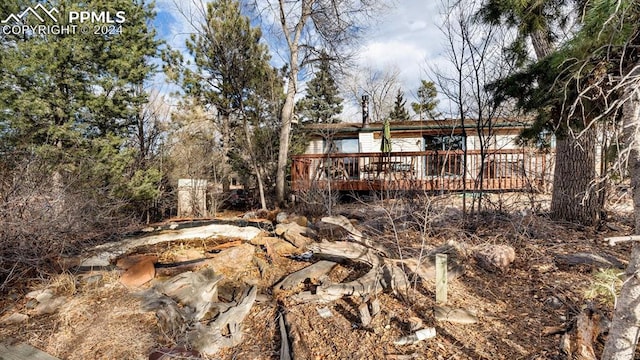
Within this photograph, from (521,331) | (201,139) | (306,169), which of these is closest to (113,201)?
(201,139)

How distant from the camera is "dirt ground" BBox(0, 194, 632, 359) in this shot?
8.28ft

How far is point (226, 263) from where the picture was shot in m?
4.42

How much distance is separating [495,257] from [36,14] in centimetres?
920

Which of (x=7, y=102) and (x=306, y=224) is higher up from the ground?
(x=7, y=102)

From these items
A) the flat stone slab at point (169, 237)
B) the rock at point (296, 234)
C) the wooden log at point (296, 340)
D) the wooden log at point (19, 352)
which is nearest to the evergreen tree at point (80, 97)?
the flat stone slab at point (169, 237)

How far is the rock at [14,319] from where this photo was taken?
2868 millimetres

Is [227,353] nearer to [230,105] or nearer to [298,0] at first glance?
[230,105]

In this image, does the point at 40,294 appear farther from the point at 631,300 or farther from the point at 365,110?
the point at 365,110

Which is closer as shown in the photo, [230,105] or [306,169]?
[306,169]

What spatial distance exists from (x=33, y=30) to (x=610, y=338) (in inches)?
359

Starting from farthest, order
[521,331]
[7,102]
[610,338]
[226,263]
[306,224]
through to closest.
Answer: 1. [306,224]
2. [7,102]
3. [226,263]
4. [521,331]
5. [610,338]

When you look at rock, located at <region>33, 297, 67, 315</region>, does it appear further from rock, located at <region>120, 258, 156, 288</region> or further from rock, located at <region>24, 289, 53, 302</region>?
rock, located at <region>120, 258, 156, 288</region>

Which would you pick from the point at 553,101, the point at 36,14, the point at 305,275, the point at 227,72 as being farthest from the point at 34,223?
the point at 227,72

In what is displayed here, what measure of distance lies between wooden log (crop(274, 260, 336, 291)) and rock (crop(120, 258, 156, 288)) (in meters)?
1.70
